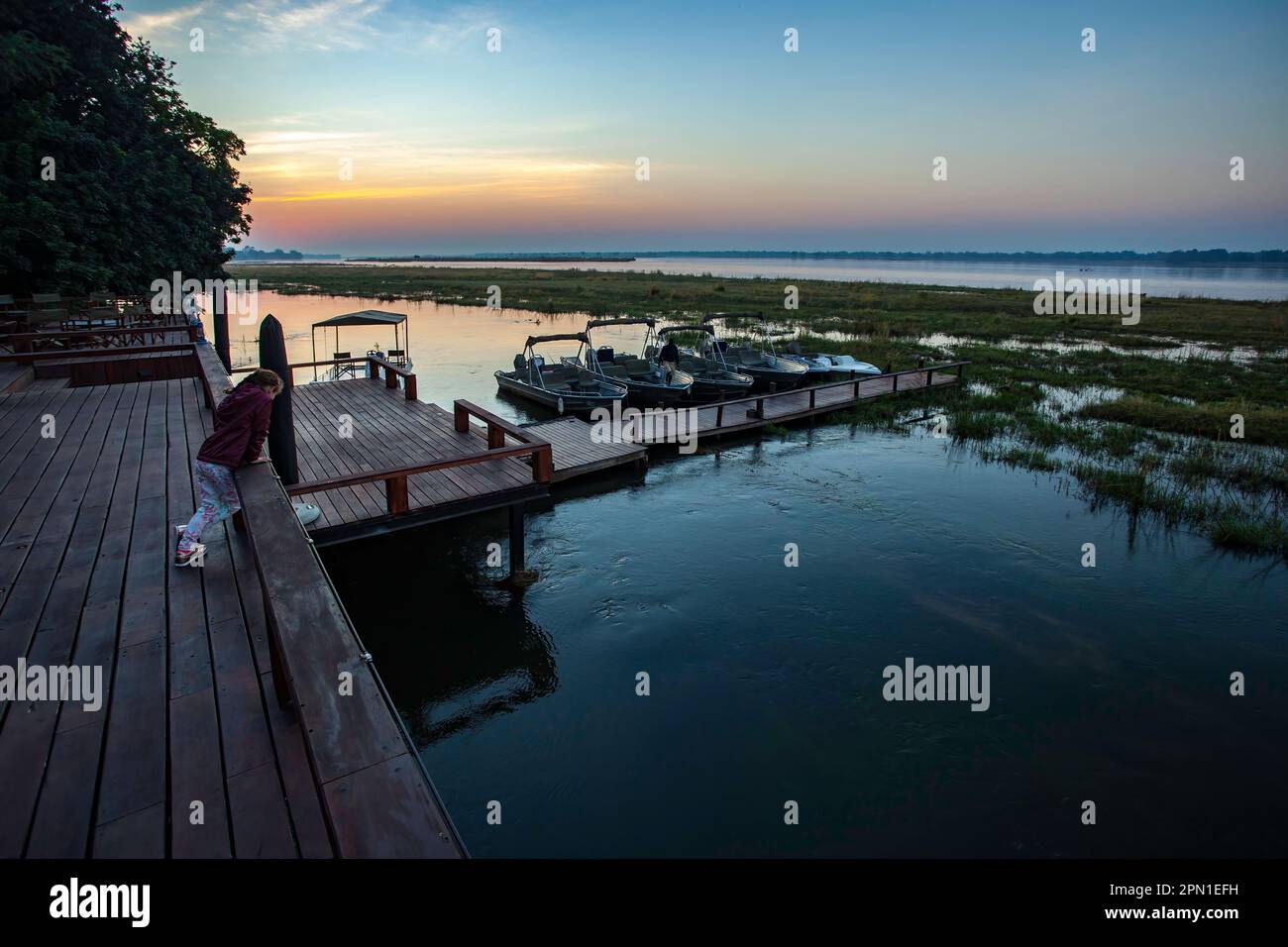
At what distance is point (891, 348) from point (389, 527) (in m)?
29.8

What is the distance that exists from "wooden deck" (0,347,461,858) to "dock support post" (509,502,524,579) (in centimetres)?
458

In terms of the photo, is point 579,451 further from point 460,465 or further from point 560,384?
point 560,384

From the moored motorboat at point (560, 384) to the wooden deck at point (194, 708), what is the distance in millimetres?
13792

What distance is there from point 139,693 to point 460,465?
18.7 ft

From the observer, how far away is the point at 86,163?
811 inches

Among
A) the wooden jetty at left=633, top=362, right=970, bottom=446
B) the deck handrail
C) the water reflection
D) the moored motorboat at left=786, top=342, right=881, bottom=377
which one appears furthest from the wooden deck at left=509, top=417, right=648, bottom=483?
the moored motorboat at left=786, top=342, right=881, bottom=377

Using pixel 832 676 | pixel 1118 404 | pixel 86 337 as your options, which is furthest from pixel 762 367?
pixel 86 337

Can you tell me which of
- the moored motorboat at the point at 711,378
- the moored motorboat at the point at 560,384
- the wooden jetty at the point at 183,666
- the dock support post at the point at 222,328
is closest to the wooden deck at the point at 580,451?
the moored motorboat at the point at 560,384

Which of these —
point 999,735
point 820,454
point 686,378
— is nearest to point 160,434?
point 999,735

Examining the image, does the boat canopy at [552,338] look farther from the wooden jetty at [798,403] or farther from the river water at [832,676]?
the river water at [832,676]
